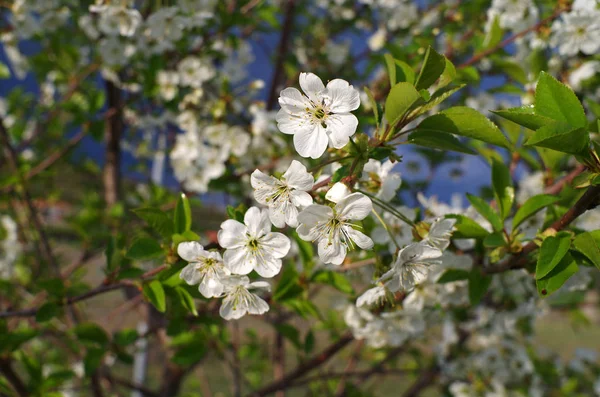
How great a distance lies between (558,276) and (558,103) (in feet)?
0.90

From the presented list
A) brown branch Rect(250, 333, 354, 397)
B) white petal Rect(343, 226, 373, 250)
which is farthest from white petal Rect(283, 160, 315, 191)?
brown branch Rect(250, 333, 354, 397)

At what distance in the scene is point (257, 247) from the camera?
2.40 ft

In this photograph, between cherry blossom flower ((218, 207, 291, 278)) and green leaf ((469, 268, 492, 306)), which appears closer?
cherry blossom flower ((218, 207, 291, 278))

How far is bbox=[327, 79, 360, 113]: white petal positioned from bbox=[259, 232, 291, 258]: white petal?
0.22 meters

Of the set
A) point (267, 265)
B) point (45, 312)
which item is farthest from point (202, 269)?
point (45, 312)

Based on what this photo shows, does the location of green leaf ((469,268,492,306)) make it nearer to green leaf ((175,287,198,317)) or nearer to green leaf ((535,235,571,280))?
green leaf ((535,235,571,280))

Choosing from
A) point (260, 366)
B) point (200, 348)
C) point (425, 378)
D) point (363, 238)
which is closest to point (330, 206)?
point (363, 238)

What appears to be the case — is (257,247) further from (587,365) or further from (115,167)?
(587,365)

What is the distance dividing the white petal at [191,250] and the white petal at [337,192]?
243 millimetres

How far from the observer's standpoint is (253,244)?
736mm

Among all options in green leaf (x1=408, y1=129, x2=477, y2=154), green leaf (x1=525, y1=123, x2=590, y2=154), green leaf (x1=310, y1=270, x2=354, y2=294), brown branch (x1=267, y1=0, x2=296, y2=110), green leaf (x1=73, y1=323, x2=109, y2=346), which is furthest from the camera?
brown branch (x1=267, y1=0, x2=296, y2=110)

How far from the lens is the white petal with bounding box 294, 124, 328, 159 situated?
71cm

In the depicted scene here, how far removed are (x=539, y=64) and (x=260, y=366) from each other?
7.91ft

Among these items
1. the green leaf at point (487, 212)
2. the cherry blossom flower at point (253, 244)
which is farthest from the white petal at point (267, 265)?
the green leaf at point (487, 212)
